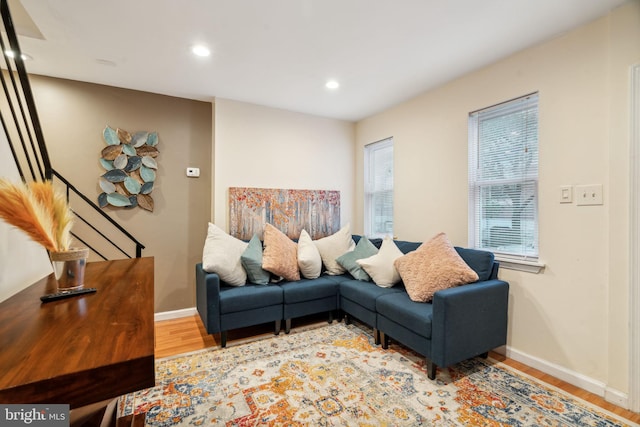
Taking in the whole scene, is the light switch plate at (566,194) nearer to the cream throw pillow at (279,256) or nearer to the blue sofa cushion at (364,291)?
the blue sofa cushion at (364,291)

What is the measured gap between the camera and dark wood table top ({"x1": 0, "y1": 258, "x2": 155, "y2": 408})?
1.77 feet

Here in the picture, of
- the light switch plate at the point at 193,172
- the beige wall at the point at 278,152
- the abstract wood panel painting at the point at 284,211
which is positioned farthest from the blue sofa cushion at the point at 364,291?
the light switch plate at the point at 193,172

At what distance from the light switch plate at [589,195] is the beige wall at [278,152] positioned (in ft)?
8.83

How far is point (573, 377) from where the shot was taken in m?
2.05

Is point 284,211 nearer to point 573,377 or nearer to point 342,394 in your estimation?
→ point 342,394

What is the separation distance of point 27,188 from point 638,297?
10.2 ft

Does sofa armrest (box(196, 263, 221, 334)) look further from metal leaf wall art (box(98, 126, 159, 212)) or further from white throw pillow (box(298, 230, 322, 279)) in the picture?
metal leaf wall art (box(98, 126, 159, 212))

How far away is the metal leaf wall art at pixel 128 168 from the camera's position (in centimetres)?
304

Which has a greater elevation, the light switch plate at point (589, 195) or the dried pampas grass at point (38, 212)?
the light switch plate at point (589, 195)

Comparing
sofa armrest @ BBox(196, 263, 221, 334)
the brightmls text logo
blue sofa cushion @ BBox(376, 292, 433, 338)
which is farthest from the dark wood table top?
blue sofa cushion @ BBox(376, 292, 433, 338)

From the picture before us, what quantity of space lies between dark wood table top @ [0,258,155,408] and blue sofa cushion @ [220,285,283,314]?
161 centimetres

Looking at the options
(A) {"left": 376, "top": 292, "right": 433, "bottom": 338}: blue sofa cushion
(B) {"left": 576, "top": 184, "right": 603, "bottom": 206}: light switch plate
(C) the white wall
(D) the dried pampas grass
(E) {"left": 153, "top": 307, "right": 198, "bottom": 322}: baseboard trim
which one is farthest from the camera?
(E) {"left": 153, "top": 307, "right": 198, "bottom": 322}: baseboard trim

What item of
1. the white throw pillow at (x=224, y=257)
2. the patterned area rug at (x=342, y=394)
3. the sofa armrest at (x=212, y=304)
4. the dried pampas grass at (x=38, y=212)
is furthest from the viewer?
the white throw pillow at (x=224, y=257)

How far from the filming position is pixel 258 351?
2.54m
